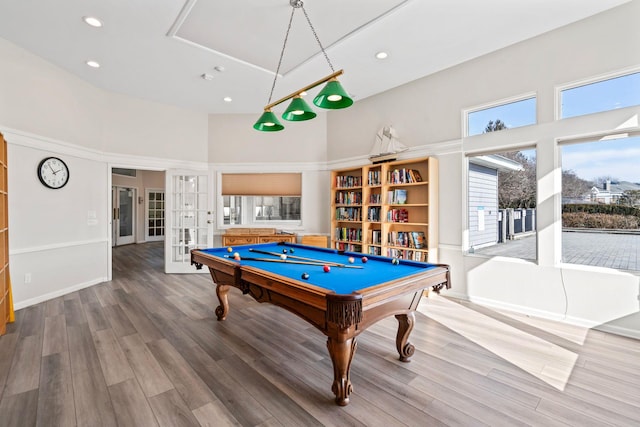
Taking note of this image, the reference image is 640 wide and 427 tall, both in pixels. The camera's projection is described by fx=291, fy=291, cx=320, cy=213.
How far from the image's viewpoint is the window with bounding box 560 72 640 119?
2.92 meters

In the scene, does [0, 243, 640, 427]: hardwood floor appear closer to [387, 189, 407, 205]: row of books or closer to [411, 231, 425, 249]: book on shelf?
[411, 231, 425, 249]: book on shelf

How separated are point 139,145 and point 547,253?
6.52 m

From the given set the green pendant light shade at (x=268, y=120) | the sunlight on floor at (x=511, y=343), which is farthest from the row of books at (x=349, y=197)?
the green pendant light shade at (x=268, y=120)

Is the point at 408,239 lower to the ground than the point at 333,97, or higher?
lower

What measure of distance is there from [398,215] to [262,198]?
2.90 m

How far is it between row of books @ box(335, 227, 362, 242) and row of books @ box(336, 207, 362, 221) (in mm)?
188

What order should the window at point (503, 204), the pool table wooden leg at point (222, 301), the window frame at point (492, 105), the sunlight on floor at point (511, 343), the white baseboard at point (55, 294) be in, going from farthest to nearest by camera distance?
the white baseboard at point (55, 294) < the window at point (503, 204) < the window frame at point (492, 105) < the pool table wooden leg at point (222, 301) < the sunlight on floor at point (511, 343)

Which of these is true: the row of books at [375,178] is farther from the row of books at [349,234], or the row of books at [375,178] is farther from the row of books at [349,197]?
the row of books at [349,234]

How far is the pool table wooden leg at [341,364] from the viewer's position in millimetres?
1868

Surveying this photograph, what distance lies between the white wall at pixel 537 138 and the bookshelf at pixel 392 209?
0.22 meters

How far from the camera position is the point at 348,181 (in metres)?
5.35

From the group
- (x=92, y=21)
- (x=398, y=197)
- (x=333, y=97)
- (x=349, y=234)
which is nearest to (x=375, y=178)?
(x=398, y=197)

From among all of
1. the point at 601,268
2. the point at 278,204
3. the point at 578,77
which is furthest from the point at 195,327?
the point at 578,77

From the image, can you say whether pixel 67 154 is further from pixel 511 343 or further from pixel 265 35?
pixel 511 343
